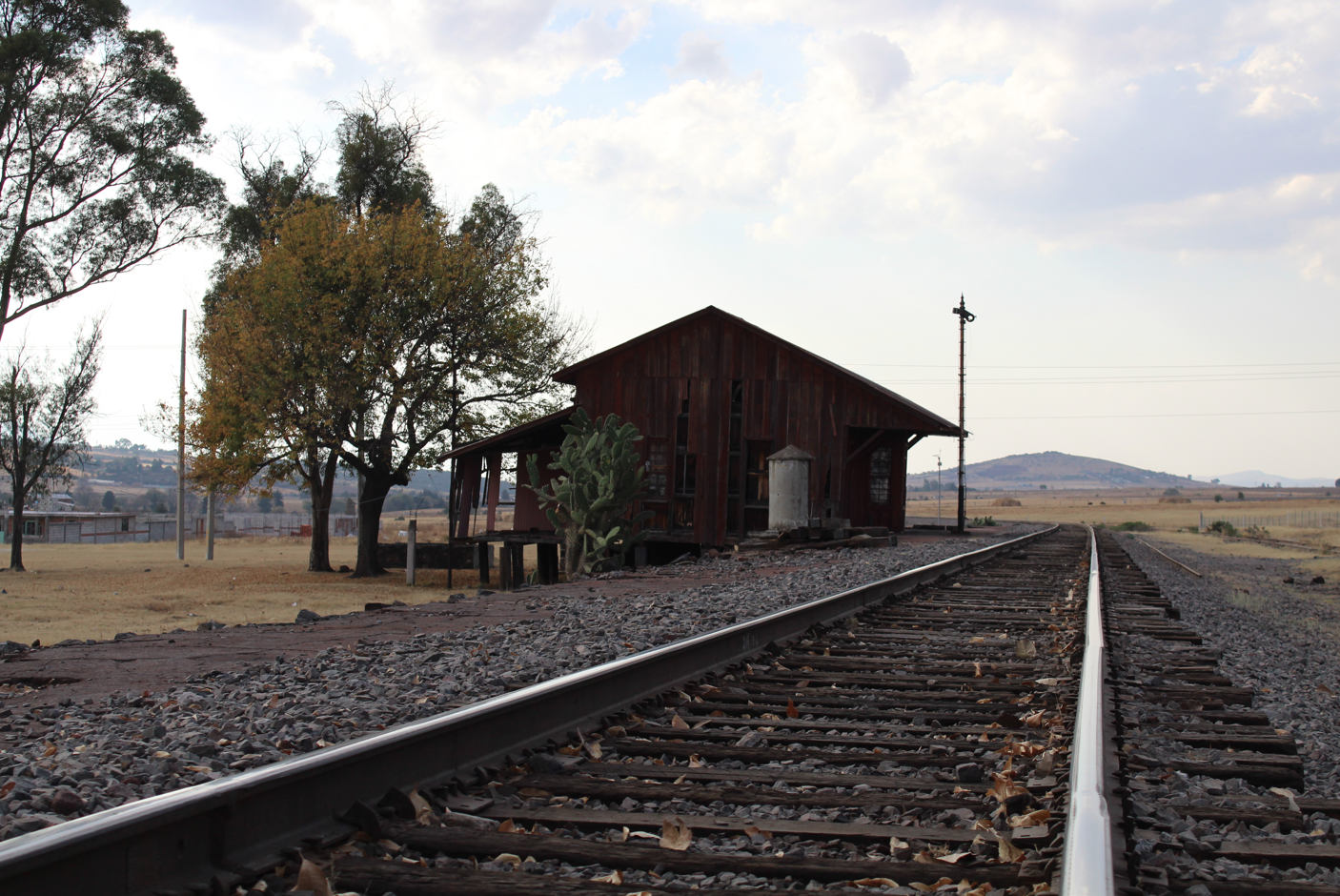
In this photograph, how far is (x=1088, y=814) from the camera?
256cm

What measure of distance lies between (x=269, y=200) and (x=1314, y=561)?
107 feet

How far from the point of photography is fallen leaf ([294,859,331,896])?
244 cm

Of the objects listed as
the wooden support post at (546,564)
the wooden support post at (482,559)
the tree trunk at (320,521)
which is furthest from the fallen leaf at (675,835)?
the tree trunk at (320,521)

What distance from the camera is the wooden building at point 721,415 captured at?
24.2 m

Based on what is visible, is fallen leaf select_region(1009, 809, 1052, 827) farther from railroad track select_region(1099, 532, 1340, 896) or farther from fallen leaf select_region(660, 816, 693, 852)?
fallen leaf select_region(660, 816, 693, 852)

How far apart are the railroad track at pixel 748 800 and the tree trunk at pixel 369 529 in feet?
80.9

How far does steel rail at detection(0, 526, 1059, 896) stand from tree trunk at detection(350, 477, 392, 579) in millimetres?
25269

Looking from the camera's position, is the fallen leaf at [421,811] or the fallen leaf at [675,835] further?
the fallen leaf at [421,811]

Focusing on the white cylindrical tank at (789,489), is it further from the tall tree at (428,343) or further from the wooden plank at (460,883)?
the wooden plank at (460,883)

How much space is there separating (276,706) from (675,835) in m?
2.47

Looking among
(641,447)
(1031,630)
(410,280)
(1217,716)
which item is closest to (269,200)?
(410,280)

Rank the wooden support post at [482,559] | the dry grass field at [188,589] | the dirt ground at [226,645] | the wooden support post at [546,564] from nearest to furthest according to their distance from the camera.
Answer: the dirt ground at [226,645]
the dry grass field at [188,589]
the wooden support post at [546,564]
the wooden support post at [482,559]

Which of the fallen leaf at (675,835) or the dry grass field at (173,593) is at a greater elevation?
the fallen leaf at (675,835)

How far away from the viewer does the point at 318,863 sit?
2637 millimetres
